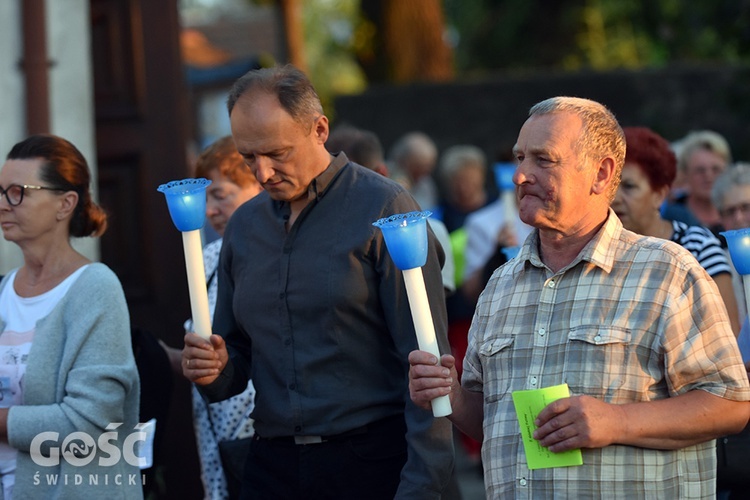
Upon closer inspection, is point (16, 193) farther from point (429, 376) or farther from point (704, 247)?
point (704, 247)

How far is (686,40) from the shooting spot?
1998 centimetres

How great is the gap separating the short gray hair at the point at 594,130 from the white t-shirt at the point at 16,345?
1924 mm

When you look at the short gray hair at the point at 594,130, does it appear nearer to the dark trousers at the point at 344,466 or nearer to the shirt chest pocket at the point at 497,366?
the shirt chest pocket at the point at 497,366

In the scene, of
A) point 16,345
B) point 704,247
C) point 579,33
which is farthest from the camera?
point 579,33

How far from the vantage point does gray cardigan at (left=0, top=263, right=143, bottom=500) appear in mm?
4062

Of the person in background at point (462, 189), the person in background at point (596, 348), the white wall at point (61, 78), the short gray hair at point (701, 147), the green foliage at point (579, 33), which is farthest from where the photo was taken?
the green foliage at point (579, 33)

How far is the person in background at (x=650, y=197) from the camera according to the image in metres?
4.85

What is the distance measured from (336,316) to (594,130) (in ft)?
3.51

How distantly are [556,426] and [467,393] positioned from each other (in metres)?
0.53

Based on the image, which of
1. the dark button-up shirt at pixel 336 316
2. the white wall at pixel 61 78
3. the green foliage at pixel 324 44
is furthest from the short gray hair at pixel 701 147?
the green foliage at pixel 324 44

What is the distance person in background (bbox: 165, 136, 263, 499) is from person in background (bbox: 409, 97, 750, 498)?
175 cm

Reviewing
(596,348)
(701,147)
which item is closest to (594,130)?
(596,348)

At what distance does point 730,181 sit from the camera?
576 cm

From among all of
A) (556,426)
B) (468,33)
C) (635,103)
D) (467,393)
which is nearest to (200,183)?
(467,393)
